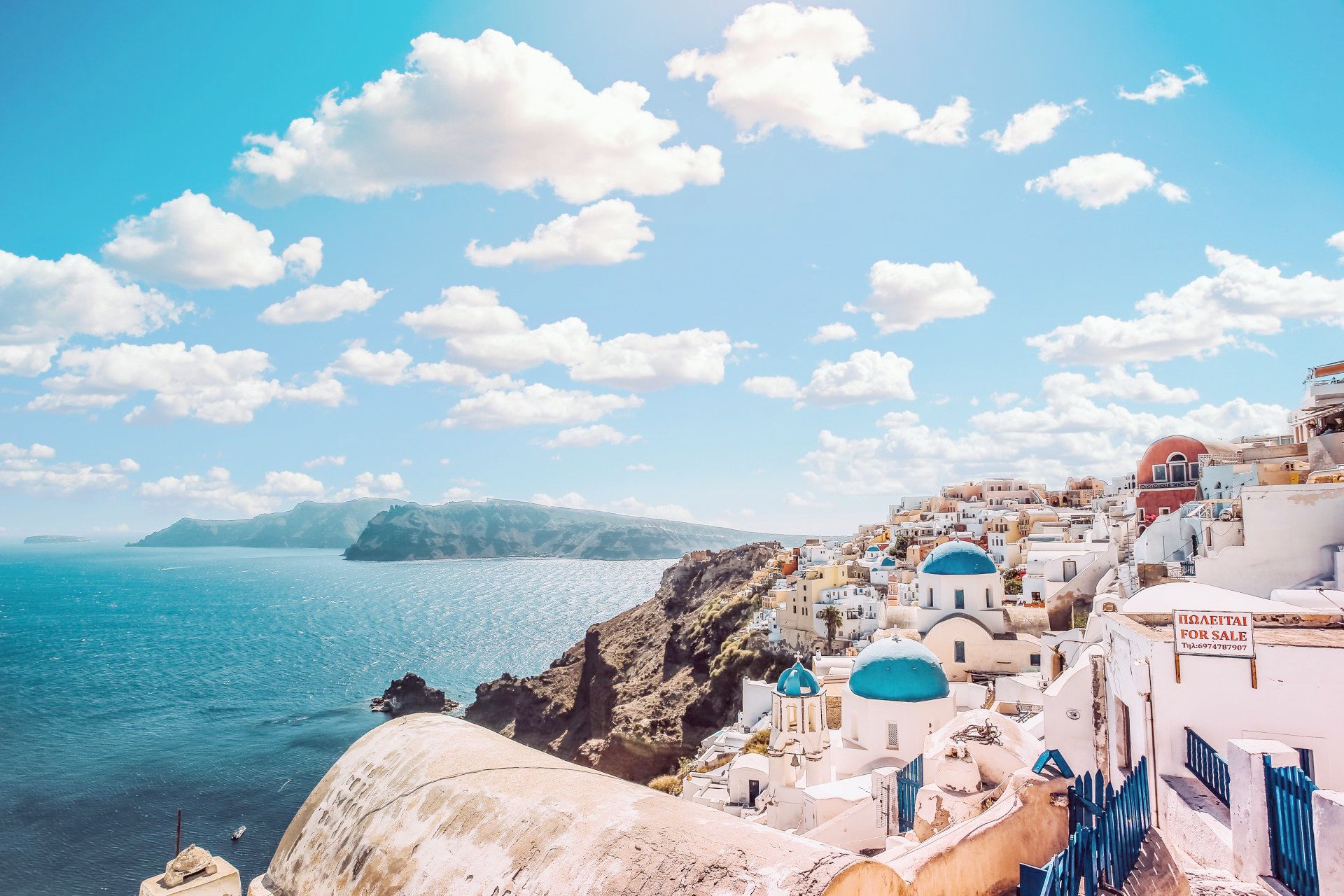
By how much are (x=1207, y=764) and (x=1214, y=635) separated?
1.23 m

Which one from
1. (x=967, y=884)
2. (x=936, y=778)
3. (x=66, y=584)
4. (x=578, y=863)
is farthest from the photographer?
(x=66, y=584)

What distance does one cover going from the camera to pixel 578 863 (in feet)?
11.1

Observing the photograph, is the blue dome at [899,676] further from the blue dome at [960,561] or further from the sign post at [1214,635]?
the sign post at [1214,635]

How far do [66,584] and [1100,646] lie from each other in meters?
217

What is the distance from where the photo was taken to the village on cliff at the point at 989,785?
3559 mm

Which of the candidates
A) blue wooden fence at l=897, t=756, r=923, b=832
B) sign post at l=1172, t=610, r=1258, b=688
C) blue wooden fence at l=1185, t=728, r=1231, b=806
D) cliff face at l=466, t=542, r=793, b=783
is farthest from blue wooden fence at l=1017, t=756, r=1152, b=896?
cliff face at l=466, t=542, r=793, b=783

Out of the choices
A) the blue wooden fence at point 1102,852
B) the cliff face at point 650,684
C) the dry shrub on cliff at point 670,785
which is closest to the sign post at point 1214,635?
the blue wooden fence at point 1102,852

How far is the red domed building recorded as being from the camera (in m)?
37.3

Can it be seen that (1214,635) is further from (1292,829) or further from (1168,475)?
(1168,475)

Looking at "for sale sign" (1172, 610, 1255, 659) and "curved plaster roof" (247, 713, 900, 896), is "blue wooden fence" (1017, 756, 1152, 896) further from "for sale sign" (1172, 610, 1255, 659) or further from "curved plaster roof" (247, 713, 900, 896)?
"curved plaster roof" (247, 713, 900, 896)

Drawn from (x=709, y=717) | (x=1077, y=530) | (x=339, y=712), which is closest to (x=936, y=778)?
→ (x=709, y=717)

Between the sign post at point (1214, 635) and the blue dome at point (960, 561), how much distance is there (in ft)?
80.1

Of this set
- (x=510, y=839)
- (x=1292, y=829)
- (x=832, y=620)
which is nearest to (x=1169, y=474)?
(x=832, y=620)

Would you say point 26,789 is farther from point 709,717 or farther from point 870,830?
point 870,830
